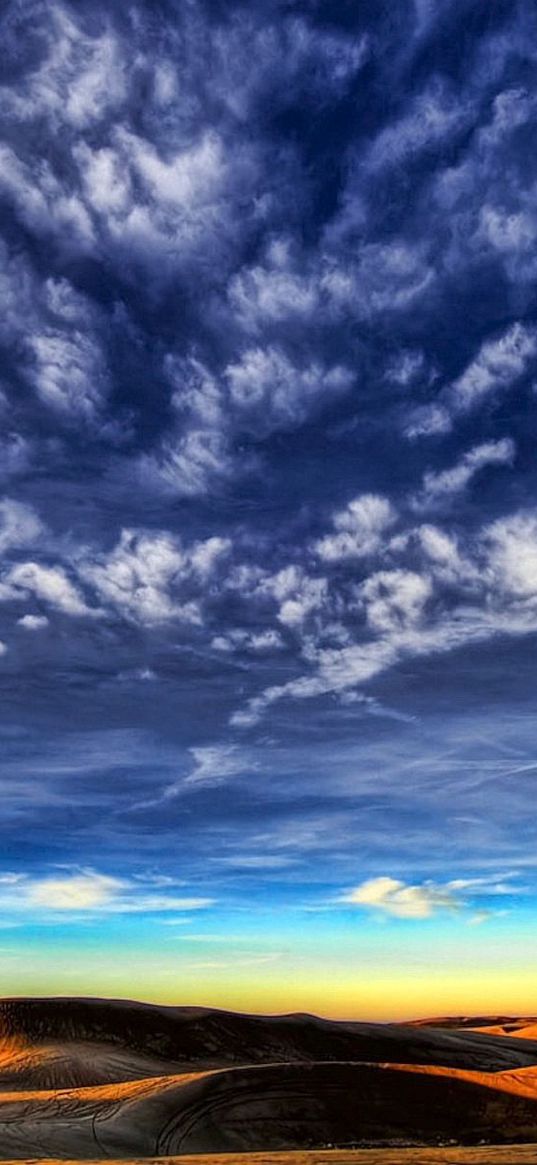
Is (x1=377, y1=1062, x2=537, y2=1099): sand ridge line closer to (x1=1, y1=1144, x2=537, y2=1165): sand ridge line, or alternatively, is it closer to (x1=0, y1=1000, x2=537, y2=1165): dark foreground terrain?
(x1=0, y1=1000, x2=537, y2=1165): dark foreground terrain

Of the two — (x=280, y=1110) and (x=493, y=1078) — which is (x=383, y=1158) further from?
(x=493, y=1078)

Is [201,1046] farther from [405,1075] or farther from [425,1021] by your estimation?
[425,1021]

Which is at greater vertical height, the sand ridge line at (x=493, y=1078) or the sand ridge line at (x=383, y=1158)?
the sand ridge line at (x=383, y=1158)

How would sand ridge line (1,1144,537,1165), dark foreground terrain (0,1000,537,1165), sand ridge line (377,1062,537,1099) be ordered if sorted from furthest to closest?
sand ridge line (377,1062,537,1099) → dark foreground terrain (0,1000,537,1165) → sand ridge line (1,1144,537,1165)

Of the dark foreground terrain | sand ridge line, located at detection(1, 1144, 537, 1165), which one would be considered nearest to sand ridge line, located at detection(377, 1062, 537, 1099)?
the dark foreground terrain

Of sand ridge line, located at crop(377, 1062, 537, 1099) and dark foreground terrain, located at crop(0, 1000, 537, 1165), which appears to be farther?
sand ridge line, located at crop(377, 1062, 537, 1099)

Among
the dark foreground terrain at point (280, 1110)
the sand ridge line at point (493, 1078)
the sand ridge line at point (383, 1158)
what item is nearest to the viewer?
the sand ridge line at point (383, 1158)

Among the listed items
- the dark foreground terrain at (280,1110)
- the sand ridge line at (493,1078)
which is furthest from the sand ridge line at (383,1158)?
the sand ridge line at (493,1078)

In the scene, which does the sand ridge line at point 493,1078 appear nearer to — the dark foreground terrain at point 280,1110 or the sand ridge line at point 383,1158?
the dark foreground terrain at point 280,1110

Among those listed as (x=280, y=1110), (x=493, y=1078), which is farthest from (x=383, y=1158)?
(x=493, y=1078)

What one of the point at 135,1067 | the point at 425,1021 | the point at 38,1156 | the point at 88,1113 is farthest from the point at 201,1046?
the point at 425,1021

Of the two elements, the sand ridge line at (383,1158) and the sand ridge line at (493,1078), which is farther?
the sand ridge line at (493,1078)

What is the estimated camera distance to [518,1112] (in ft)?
47.0

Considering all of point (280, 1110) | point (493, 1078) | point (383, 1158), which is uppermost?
point (383, 1158)
